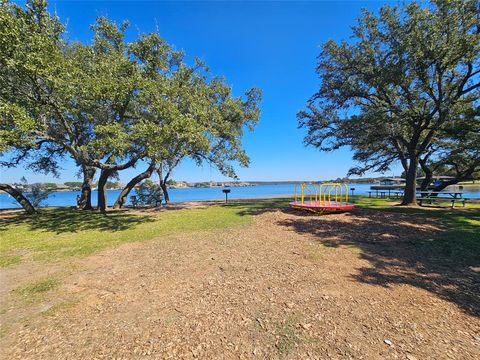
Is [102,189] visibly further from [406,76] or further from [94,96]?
[406,76]

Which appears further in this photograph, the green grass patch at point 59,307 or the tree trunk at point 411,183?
the tree trunk at point 411,183

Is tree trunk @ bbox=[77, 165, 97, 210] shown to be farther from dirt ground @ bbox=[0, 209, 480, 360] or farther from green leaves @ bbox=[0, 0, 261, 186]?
dirt ground @ bbox=[0, 209, 480, 360]

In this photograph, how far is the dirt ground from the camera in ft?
9.31

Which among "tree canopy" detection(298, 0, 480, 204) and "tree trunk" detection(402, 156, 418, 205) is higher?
"tree canopy" detection(298, 0, 480, 204)

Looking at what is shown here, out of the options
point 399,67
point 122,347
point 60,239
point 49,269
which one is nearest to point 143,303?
point 122,347

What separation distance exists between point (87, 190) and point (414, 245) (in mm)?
16288

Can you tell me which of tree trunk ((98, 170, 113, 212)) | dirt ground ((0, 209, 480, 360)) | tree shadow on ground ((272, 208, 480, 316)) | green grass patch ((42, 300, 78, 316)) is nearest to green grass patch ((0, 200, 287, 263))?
dirt ground ((0, 209, 480, 360))

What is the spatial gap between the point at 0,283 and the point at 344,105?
16.3 m

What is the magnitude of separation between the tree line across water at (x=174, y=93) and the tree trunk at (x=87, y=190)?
0.08 metres

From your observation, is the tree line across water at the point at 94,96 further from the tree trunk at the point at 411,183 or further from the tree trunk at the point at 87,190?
the tree trunk at the point at 411,183

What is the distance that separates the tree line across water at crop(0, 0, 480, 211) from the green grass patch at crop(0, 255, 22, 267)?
11.8 ft

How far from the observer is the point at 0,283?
463cm

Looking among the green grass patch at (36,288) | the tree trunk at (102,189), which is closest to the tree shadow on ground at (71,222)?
the tree trunk at (102,189)

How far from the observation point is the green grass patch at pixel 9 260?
18.6 feet
